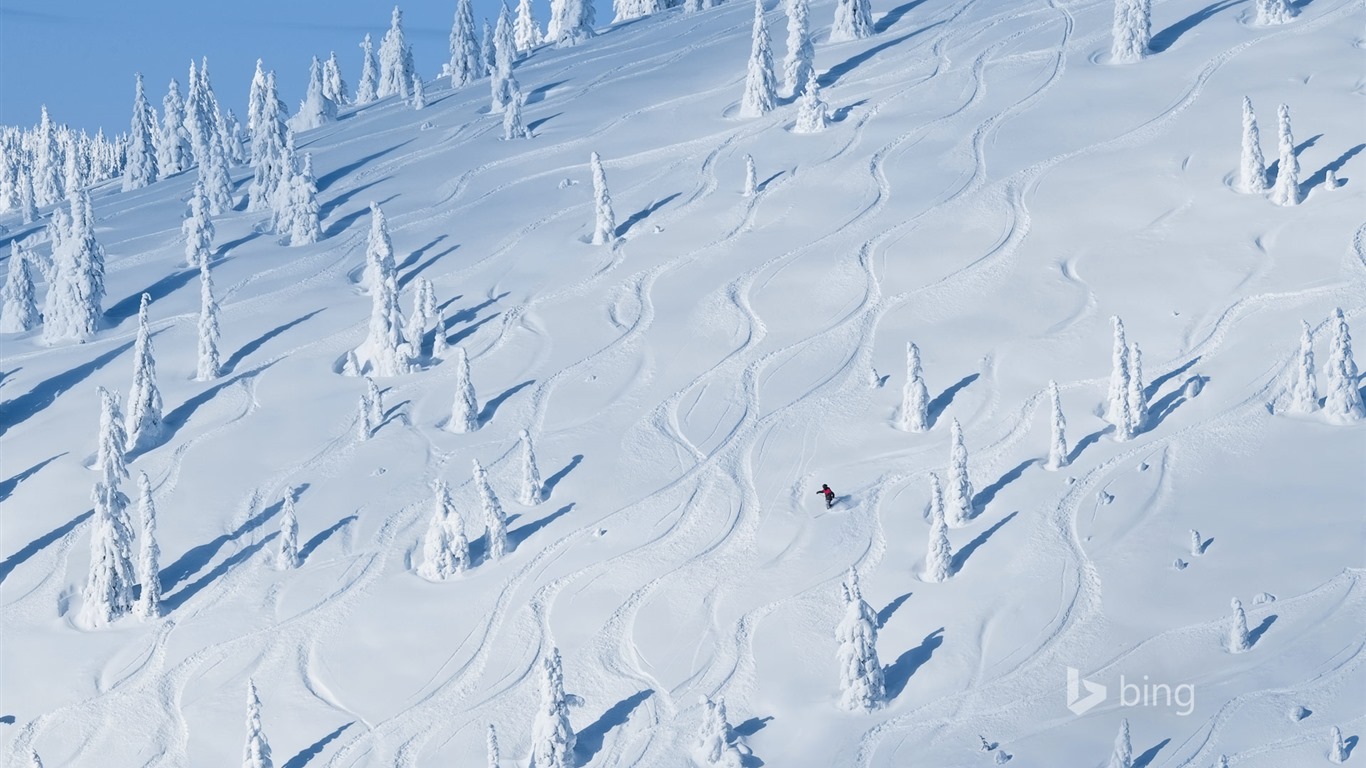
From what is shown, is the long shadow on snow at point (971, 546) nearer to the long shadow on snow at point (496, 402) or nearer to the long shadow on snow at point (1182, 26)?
the long shadow on snow at point (496, 402)

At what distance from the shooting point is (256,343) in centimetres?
4803

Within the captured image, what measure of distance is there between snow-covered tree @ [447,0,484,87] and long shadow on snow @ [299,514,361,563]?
180 ft

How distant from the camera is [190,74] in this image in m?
89.1

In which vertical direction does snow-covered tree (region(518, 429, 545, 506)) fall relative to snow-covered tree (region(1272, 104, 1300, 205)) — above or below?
below

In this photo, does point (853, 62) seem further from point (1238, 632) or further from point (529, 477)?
point (1238, 632)

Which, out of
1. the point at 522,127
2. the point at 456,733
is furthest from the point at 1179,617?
the point at 522,127

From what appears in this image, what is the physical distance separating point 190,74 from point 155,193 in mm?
16539

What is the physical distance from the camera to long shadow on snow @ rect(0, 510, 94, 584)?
3844 centimetres

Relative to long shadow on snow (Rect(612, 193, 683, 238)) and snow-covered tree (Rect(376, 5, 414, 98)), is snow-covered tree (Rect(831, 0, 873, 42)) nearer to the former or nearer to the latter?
long shadow on snow (Rect(612, 193, 683, 238))

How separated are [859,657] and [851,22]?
45.6 meters

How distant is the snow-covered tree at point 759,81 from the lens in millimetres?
60812

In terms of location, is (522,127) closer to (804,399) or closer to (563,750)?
(804,399)

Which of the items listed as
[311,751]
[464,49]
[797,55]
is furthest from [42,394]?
[464,49]

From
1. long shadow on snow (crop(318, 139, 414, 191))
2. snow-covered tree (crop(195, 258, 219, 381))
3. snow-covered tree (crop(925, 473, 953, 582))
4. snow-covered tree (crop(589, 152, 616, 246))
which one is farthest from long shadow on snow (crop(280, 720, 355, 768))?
long shadow on snow (crop(318, 139, 414, 191))
